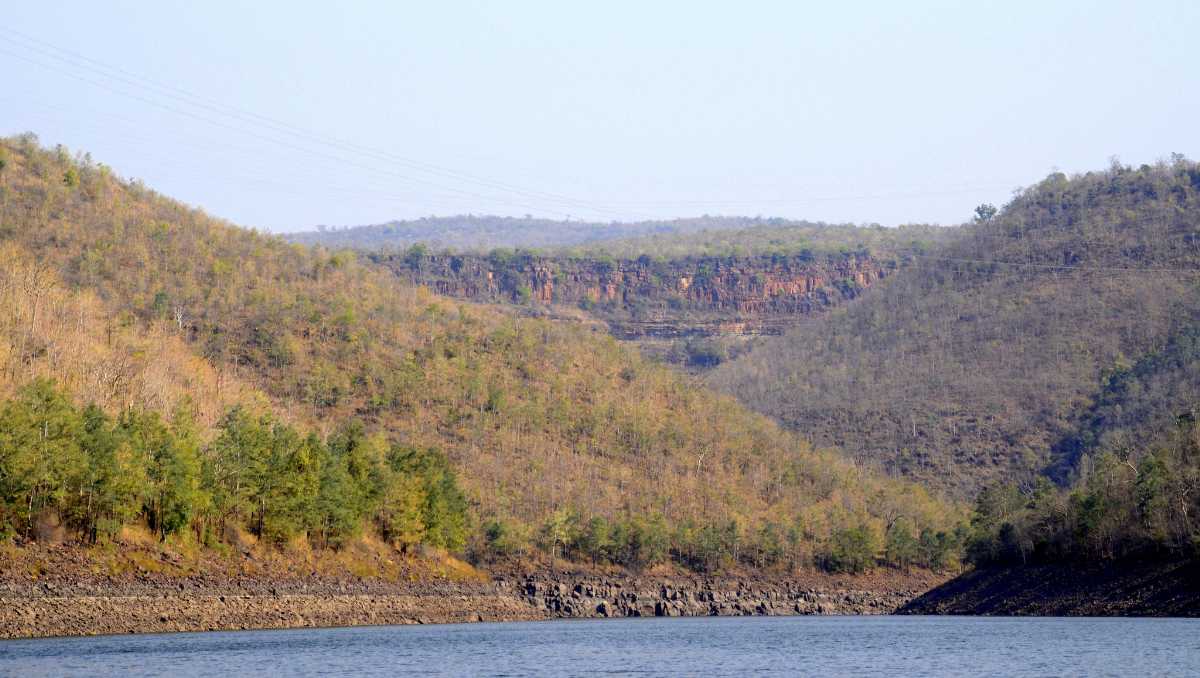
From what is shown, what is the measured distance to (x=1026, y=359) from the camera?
165625 mm

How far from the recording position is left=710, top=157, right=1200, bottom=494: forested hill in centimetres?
15088

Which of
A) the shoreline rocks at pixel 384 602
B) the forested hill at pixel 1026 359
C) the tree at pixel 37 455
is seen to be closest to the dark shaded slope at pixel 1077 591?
the shoreline rocks at pixel 384 602

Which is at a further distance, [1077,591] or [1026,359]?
[1026,359]

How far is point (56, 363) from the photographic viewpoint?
301 ft

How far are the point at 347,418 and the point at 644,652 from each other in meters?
59.9

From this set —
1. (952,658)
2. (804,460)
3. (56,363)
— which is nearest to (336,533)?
(56,363)

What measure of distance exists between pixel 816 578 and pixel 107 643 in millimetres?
74954

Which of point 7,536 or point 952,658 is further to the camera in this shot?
point 7,536

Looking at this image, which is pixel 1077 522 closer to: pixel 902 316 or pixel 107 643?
pixel 107 643

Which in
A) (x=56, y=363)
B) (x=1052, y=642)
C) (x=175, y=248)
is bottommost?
(x=1052, y=642)

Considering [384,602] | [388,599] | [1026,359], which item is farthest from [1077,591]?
[1026,359]

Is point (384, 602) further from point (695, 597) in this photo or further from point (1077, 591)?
point (1077, 591)

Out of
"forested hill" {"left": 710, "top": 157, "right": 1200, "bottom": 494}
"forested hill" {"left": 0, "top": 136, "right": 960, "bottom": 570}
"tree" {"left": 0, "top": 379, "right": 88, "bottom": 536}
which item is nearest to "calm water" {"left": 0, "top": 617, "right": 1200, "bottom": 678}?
"tree" {"left": 0, "top": 379, "right": 88, "bottom": 536}

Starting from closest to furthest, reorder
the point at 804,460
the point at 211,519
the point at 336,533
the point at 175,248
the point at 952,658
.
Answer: the point at 952,658
the point at 211,519
the point at 336,533
the point at 175,248
the point at 804,460
